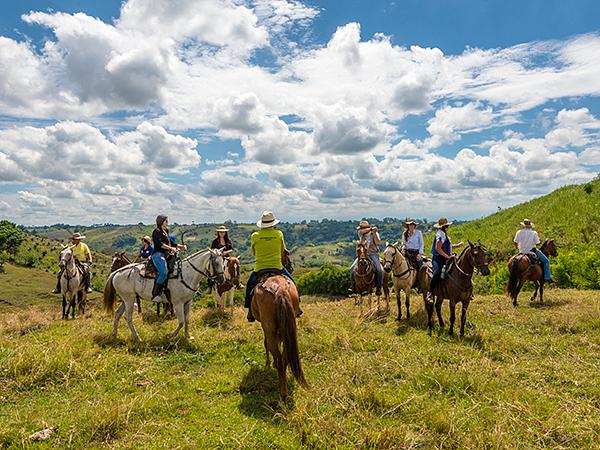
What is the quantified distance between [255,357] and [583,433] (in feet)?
20.8

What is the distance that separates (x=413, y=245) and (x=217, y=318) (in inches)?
283

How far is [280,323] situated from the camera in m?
6.82

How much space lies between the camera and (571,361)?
27.3 ft

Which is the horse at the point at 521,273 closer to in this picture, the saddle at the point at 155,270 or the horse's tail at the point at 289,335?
the horse's tail at the point at 289,335

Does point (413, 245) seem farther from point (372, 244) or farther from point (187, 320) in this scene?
point (187, 320)

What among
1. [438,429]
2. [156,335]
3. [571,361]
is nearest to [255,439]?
[438,429]

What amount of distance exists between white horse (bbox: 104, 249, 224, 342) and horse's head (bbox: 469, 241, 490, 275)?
6.79m

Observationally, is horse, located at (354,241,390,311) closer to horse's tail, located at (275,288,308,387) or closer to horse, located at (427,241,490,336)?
horse, located at (427,241,490,336)

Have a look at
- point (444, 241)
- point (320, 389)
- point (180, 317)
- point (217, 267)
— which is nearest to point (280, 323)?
point (320, 389)

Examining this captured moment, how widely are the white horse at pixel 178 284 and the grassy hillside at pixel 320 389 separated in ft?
2.50

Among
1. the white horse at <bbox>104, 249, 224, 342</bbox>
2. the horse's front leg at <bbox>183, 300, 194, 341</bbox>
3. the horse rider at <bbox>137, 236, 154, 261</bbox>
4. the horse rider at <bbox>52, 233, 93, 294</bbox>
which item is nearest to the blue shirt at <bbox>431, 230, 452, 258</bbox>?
the white horse at <bbox>104, 249, 224, 342</bbox>

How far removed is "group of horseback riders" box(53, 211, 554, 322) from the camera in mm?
8312

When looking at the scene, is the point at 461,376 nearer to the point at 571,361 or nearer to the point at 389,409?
the point at 389,409

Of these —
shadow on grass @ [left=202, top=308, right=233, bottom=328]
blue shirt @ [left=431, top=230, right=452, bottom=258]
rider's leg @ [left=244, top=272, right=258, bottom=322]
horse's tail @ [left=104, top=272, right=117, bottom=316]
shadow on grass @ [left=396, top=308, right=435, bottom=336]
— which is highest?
blue shirt @ [left=431, top=230, right=452, bottom=258]
